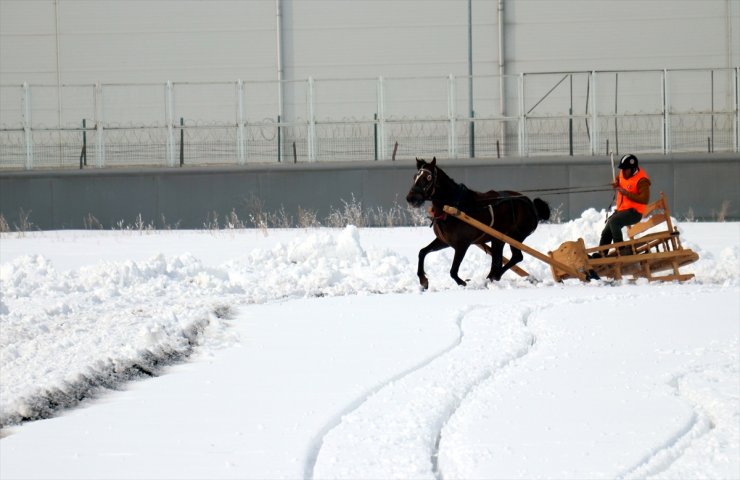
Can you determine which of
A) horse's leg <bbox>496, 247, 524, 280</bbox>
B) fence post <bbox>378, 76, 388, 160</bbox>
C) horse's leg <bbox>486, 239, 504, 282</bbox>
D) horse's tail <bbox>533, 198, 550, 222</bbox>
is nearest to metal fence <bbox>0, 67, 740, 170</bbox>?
fence post <bbox>378, 76, 388, 160</bbox>

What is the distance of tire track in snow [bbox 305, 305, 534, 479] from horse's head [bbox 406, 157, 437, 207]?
12.3 feet

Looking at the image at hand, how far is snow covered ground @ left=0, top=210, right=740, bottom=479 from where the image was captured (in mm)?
7000

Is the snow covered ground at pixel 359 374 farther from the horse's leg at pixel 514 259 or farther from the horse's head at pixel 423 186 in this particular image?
the horse's head at pixel 423 186

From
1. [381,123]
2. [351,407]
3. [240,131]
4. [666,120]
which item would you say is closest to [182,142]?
[240,131]

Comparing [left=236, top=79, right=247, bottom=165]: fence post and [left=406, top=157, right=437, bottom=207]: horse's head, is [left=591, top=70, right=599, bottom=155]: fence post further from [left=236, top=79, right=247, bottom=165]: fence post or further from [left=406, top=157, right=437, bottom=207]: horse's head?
[left=406, top=157, right=437, bottom=207]: horse's head

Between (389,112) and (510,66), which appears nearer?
(389,112)

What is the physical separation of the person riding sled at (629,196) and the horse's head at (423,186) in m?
2.07

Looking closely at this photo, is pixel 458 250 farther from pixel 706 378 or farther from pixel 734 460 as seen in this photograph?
pixel 734 460

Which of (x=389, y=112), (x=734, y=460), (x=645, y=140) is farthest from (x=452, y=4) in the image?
(x=734, y=460)

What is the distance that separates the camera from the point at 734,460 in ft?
22.5

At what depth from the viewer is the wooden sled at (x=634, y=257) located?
14820mm

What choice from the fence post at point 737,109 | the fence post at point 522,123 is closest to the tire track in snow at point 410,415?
the fence post at point 522,123

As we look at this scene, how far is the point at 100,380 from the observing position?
361 inches

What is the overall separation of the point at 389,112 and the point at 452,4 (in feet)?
16.4
